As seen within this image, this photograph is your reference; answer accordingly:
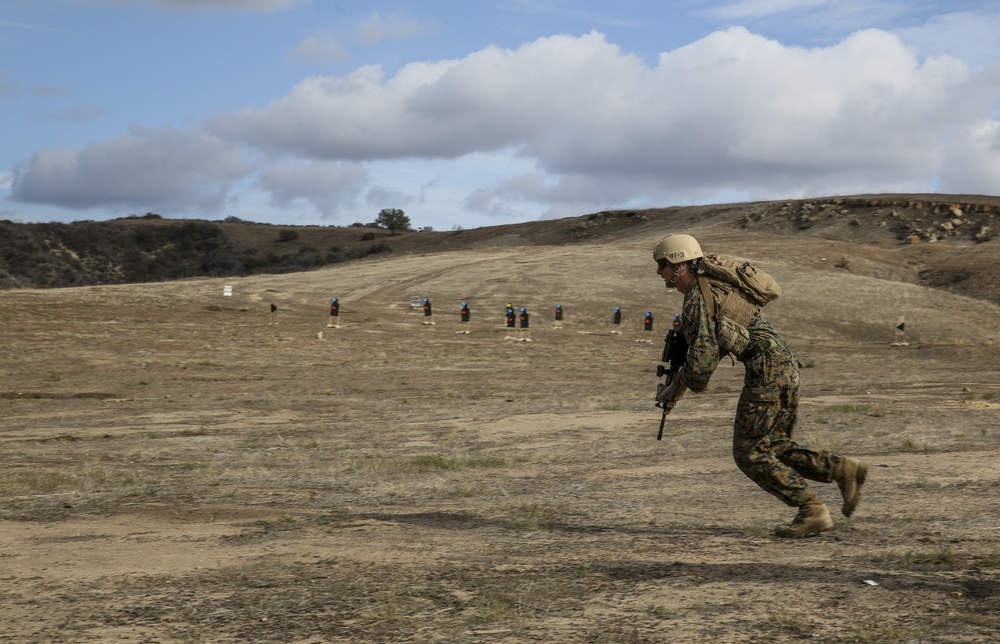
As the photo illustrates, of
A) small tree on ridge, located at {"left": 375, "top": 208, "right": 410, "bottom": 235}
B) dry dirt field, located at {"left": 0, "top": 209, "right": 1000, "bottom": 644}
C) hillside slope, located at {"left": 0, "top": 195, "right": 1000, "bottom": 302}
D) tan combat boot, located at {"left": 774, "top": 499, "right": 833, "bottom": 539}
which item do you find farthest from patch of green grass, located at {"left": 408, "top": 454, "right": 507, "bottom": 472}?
small tree on ridge, located at {"left": 375, "top": 208, "right": 410, "bottom": 235}

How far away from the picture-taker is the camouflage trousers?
260 inches

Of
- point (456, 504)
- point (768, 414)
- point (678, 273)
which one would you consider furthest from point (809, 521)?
point (456, 504)

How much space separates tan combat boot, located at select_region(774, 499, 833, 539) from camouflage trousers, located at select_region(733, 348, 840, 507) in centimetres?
6

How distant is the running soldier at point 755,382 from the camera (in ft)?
21.4

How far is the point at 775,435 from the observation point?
675cm

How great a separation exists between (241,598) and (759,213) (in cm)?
6100

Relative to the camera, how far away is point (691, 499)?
8680 mm

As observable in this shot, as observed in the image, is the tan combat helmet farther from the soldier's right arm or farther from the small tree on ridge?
the small tree on ridge

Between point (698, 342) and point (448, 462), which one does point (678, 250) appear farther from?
point (448, 462)

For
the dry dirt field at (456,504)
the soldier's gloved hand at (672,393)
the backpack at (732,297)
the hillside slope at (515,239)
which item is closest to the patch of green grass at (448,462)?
the dry dirt field at (456,504)

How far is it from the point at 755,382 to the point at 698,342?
526 mm

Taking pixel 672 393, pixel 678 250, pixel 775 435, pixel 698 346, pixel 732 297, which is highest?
pixel 678 250

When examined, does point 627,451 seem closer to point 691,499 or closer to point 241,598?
point 691,499

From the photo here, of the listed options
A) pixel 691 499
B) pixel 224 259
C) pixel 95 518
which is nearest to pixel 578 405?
pixel 691 499
